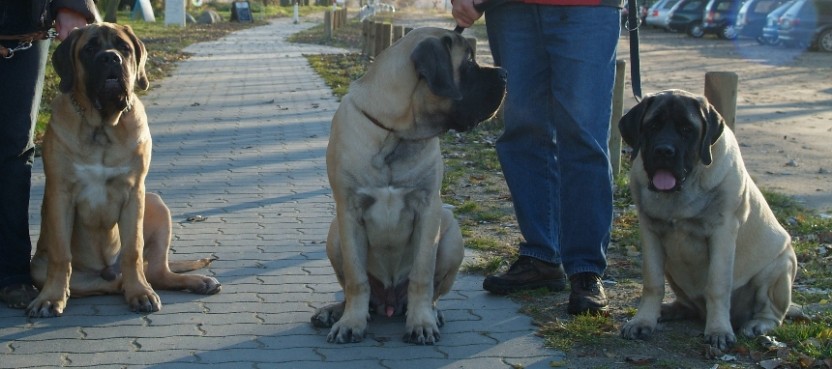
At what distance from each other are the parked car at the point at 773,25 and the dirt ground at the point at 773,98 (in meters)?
0.34

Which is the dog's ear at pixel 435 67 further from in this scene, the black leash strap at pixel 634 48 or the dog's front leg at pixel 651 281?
the black leash strap at pixel 634 48

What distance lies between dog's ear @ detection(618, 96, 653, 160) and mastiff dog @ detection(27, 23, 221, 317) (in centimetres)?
226

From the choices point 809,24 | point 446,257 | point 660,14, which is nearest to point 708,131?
point 446,257

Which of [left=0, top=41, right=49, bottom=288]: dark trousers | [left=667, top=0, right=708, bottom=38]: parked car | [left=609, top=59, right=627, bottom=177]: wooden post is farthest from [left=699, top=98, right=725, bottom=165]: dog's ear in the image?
[left=667, top=0, right=708, bottom=38]: parked car

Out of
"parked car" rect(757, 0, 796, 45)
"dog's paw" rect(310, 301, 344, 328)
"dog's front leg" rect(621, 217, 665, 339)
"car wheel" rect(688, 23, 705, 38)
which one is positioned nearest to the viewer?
"dog's front leg" rect(621, 217, 665, 339)

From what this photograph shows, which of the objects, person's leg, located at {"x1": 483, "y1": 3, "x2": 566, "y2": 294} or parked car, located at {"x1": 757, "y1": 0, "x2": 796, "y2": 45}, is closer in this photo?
person's leg, located at {"x1": 483, "y1": 3, "x2": 566, "y2": 294}

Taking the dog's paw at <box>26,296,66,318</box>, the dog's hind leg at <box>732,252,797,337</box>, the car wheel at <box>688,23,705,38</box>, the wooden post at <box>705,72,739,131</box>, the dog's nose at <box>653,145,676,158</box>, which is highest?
the dog's nose at <box>653,145,676,158</box>

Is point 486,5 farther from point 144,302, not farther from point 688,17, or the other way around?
point 688,17

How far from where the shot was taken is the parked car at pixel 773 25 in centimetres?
3074

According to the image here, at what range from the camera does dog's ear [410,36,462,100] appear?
434 cm

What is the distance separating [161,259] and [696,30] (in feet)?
119

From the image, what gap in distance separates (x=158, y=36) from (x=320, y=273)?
Answer: 30442mm

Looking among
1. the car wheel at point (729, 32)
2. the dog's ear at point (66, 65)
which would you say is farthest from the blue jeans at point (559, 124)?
the car wheel at point (729, 32)

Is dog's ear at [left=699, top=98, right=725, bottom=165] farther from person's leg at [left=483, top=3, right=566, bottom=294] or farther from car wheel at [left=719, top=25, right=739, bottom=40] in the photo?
car wheel at [left=719, top=25, right=739, bottom=40]
